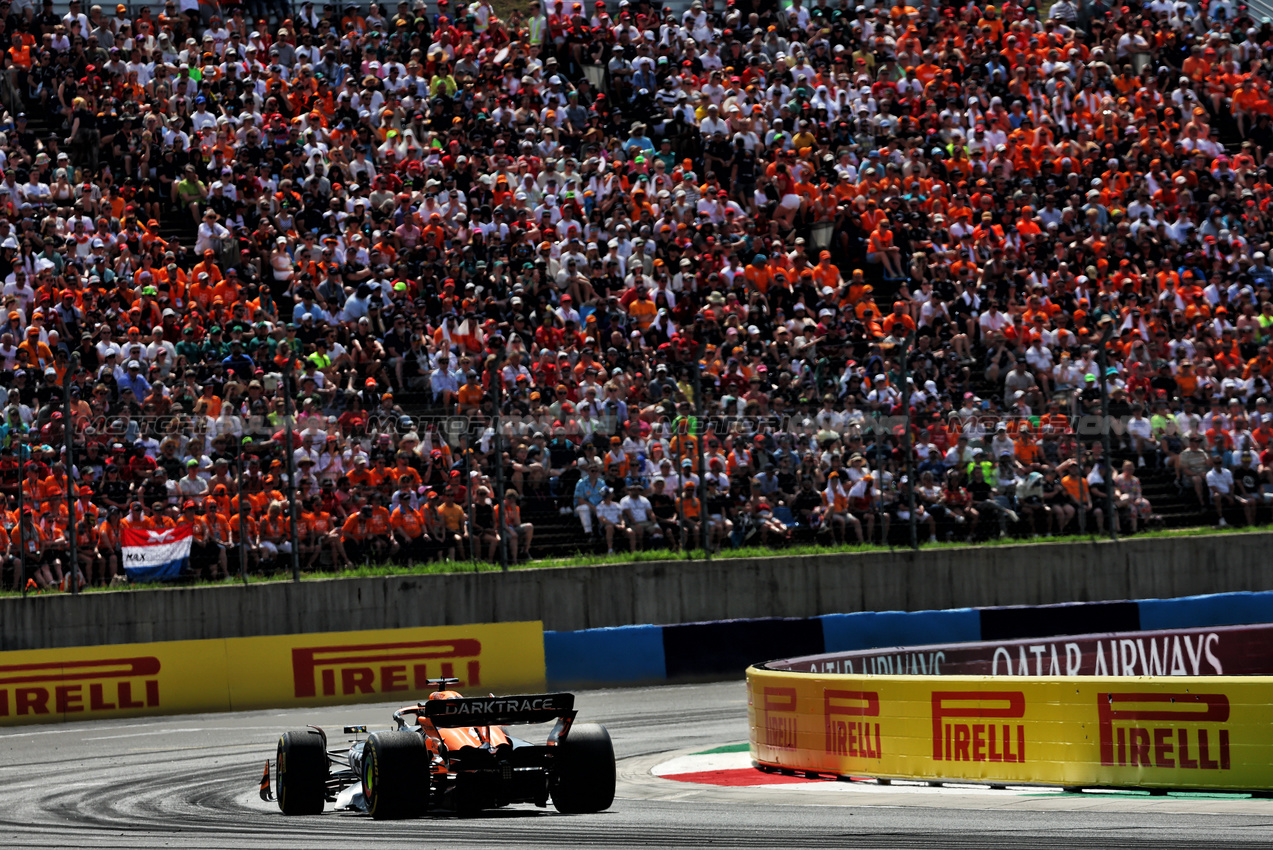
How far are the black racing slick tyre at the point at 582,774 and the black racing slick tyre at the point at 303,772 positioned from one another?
1366 millimetres

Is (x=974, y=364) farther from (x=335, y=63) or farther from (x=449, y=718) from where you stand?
(x=449, y=718)

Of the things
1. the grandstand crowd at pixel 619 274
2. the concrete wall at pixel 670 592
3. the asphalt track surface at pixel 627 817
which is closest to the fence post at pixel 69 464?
the grandstand crowd at pixel 619 274

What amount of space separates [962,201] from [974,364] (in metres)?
3.88

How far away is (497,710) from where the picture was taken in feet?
28.6

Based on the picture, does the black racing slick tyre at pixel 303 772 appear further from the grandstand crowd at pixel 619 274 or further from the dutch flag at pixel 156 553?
the dutch flag at pixel 156 553

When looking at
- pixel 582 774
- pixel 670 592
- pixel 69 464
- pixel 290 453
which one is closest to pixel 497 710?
pixel 582 774

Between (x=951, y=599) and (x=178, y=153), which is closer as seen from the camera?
(x=951, y=599)

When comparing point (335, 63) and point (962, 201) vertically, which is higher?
point (335, 63)

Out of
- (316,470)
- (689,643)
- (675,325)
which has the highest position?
(675,325)

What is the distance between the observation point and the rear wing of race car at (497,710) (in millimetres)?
8672

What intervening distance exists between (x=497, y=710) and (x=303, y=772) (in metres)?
1.30

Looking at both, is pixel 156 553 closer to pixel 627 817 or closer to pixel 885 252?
pixel 627 817

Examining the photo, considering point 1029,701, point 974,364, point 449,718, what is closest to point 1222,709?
point 1029,701

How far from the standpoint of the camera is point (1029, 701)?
369 inches
